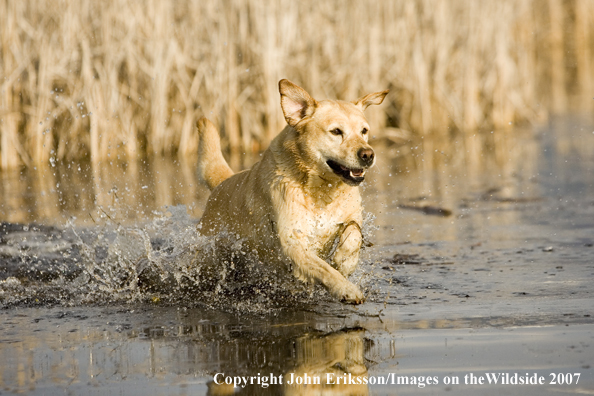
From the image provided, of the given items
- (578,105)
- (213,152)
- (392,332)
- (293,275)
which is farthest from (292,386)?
(578,105)

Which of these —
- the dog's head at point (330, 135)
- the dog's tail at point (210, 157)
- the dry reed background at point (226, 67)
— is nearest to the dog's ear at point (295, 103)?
the dog's head at point (330, 135)

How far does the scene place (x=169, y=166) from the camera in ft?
33.4

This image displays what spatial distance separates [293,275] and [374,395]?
1551mm

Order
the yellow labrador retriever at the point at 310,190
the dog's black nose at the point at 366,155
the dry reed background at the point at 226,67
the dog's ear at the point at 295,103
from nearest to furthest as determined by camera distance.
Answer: the dog's black nose at the point at 366,155 → the yellow labrador retriever at the point at 310,190 → the dog's ear at the point at 295,103 → the dry reed background at the point at 226,67

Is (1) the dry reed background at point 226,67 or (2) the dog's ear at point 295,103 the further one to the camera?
(1) the dry reed background at point 226,67

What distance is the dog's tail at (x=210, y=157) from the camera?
554cm

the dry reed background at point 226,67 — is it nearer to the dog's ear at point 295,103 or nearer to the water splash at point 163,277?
the water splash at point 163,277

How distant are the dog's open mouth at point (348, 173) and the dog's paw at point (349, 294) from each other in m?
0.66

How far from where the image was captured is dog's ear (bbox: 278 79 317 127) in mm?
4574

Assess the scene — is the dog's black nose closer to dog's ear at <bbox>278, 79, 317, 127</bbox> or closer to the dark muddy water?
dog's ear at <bbox>278, 79, 317, 127</bbox>

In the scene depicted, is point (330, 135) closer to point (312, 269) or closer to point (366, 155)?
point (366, 155)

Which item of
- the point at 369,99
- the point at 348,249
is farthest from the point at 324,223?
the point at 369,99

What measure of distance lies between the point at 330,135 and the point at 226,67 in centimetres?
632

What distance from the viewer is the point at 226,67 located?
10.5 metres
